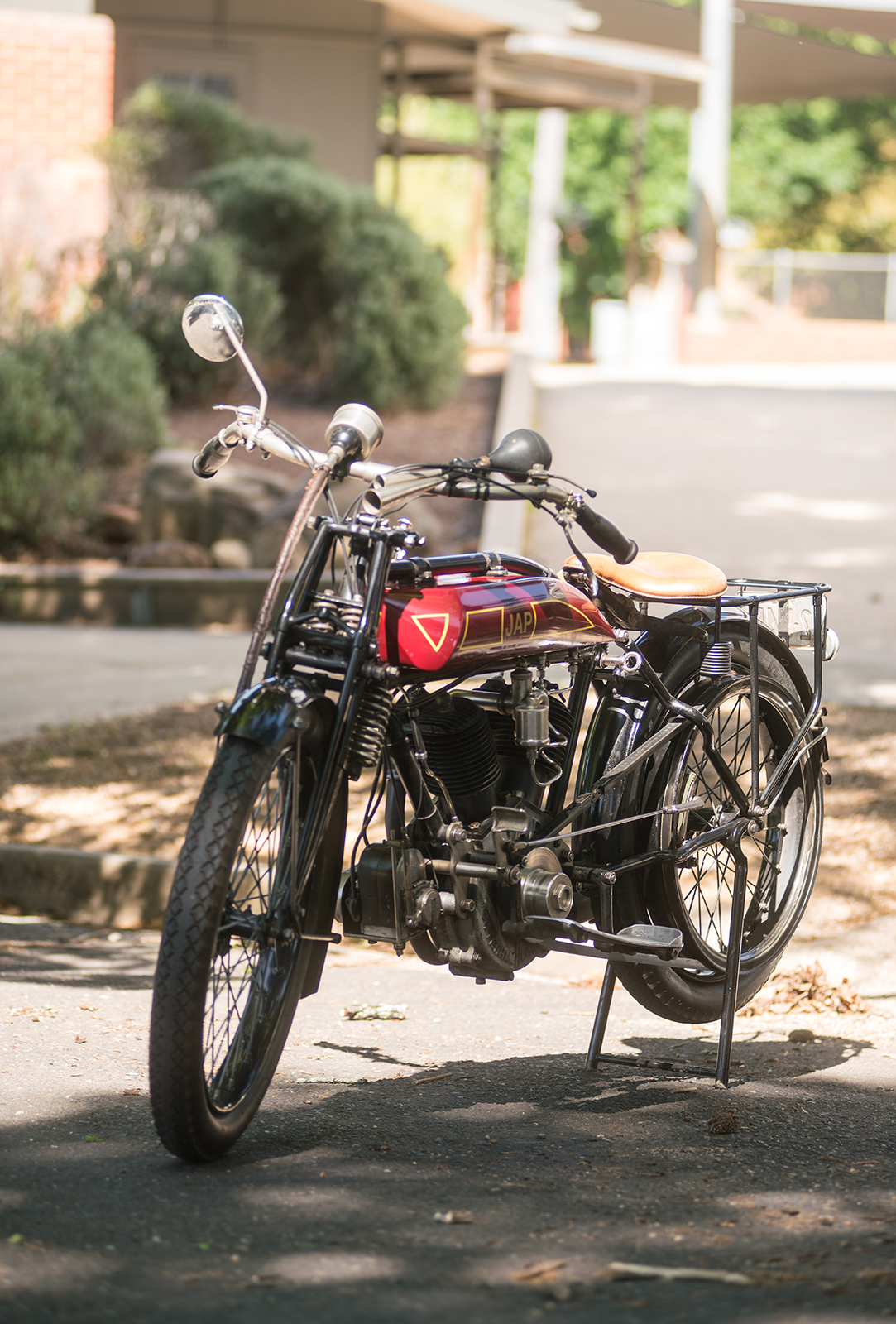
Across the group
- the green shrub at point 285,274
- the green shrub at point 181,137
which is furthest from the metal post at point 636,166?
the green shrub at point 285,274

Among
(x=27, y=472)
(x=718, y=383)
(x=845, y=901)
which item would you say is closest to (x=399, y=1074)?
(x=845, y=901)

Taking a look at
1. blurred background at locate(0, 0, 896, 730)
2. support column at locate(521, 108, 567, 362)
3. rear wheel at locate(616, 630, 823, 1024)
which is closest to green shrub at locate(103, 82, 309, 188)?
blurred background at locate(0, 0, 896, 730)

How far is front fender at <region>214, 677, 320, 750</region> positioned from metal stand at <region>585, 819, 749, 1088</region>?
0.99 m

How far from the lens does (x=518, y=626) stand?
3.58 meters

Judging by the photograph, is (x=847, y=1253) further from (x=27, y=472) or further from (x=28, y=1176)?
(x=27, y=472)

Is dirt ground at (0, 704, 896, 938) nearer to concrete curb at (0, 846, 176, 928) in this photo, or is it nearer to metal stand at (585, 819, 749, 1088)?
concrete curb at (0, 846, 176, 928)

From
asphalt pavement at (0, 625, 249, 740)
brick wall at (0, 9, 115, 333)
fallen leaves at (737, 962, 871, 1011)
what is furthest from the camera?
brick wall at (0, 9, 115, 333)

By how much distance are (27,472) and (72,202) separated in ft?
18.1

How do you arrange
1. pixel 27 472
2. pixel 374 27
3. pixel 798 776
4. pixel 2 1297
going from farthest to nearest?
pixel 374 27 → pixel 27 472 → pixel 798 776 → pixel 2 1297

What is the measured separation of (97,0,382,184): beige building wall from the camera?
19.2m

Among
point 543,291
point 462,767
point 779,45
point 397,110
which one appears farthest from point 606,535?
point 779,45

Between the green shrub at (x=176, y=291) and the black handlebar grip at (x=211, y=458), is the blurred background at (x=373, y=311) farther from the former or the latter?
the black handlebar grip at (x=211, y=458)

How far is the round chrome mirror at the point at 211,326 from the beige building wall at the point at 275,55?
16.3 metres

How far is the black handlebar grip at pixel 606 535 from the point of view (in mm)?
3533
